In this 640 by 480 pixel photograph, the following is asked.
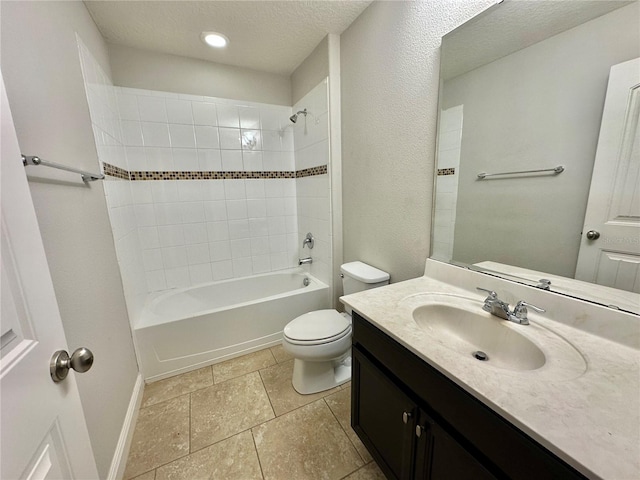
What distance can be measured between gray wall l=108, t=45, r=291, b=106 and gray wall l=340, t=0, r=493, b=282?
90cm

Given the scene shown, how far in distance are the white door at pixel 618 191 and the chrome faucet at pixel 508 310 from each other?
0.22 metres

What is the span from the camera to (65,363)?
0.54m

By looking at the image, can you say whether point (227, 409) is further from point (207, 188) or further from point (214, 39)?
point (214, 39)

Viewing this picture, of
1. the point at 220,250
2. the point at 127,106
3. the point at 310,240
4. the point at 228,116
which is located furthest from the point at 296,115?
the point at 220,250

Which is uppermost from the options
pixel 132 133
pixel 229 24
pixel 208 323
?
pixel 229 24

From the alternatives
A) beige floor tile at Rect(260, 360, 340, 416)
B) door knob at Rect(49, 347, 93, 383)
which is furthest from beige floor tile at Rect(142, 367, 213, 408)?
door knob at Rect(49, 347, 93, 383)

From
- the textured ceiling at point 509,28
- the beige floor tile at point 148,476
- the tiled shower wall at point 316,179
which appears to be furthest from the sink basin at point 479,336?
the beige floor tile at point 148,476

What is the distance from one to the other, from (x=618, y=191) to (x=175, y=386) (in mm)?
2420

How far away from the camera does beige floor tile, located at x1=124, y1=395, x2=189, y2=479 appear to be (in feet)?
4.09

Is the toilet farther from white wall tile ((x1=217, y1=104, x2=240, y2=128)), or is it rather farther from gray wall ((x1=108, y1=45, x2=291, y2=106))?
gray wall ((x1=108, y1=45, x2=291, y2=106))

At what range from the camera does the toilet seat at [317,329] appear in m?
A: 1.51

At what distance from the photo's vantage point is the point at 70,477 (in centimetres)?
54

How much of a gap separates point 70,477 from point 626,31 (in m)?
1.80

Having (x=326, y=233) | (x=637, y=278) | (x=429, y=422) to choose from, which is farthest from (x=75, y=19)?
(x=637, y=278)
